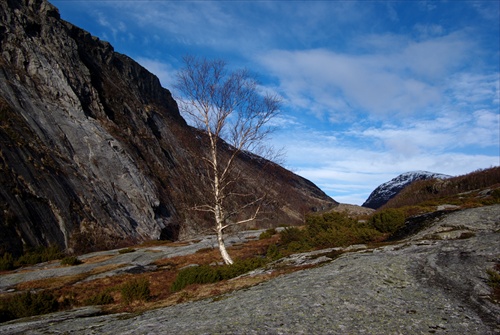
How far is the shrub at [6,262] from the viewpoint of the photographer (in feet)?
98.7

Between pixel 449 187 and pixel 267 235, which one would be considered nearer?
pixel 267 235

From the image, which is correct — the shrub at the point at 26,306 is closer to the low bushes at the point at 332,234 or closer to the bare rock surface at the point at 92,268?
the bare rock surface at the point at 92,268

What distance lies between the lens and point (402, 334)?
261 inches

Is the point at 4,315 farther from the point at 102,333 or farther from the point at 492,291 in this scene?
the point at 492,291

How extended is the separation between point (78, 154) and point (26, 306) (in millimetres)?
45175

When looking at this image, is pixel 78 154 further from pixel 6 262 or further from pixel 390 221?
pixel 390 221

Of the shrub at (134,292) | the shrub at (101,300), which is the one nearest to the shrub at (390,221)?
the shrub at (134,292)

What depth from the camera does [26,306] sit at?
47.4ft

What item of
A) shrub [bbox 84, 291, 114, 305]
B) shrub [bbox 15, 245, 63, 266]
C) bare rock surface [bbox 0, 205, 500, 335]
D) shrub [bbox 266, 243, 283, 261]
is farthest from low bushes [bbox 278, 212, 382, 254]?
shrub [bbox 15, 245, 63, 266]

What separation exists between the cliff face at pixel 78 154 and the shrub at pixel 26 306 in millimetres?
12881

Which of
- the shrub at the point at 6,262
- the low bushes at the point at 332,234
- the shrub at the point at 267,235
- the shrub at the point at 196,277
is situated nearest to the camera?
the shrub at the point at 196,277

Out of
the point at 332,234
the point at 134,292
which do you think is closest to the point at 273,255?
the point at 332,234

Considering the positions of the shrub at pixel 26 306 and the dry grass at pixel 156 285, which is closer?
the dry grass at pixel 156 285

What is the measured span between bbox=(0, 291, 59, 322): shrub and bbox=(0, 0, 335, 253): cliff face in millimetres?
12881
